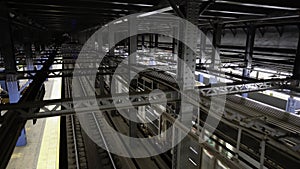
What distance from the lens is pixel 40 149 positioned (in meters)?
10.3

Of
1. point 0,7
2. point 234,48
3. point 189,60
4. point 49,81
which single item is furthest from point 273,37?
point 49,81

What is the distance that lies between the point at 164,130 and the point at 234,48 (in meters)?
6.72

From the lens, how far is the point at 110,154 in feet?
27.7

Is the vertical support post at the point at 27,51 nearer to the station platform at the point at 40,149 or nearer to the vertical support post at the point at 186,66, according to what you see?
the station platform at the point at 40,149

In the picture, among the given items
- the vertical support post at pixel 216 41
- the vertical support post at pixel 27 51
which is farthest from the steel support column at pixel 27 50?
the vertical support post at pixel 216 41

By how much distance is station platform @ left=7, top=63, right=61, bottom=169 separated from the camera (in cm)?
916

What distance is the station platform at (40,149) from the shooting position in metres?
9.16

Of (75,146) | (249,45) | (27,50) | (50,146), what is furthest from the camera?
(27,50)

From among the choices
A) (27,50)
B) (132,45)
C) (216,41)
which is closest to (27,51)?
(27,50)

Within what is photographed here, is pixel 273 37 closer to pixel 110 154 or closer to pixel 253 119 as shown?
pixel 253 119

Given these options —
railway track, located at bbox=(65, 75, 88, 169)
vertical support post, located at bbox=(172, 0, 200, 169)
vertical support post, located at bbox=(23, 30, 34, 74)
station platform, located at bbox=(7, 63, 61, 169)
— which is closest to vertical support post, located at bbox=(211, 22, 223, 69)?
vertical support post, located at bbox=(172, 0, 200, 169)

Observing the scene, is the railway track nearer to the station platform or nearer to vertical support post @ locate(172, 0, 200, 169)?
the station platform

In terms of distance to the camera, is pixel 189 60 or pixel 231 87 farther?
pixel 231 87

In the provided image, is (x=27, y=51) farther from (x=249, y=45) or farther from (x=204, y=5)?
(x=249, y=45)
